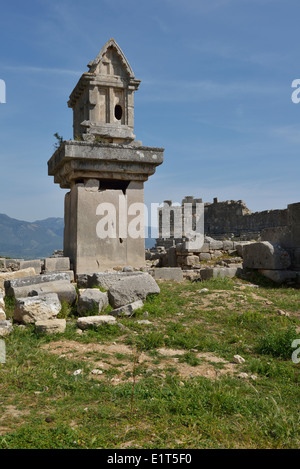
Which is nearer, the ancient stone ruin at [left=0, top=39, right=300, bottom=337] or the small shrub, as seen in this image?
the small shrub

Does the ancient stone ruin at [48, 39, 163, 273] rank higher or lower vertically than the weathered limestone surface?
higher

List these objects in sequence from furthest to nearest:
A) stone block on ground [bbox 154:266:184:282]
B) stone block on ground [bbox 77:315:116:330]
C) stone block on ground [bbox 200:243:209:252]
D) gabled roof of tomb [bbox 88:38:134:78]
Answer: stone block on ground [bbox 200:243:209:252]
stone block on ground [bbox 154:266:184:282]
gabled roof of tomb [bbox 88:38:134:78]
stone block on ground [bbox 77:315:116:330]

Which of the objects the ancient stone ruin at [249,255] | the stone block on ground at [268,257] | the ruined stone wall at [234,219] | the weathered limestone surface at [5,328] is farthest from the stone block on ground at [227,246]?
the ruined stone wall at [234,219]

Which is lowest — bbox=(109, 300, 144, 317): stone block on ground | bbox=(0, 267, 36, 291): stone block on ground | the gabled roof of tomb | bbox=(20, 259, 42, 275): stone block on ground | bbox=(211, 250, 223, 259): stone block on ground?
bbox=(109, 300, 144, 317): stone block on ground

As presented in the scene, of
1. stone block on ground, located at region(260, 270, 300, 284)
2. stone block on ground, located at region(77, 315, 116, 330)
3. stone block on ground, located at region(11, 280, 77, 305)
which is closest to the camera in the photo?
stone block on ground, located at region(77, 315, 116, 330)

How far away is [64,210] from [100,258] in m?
2.22

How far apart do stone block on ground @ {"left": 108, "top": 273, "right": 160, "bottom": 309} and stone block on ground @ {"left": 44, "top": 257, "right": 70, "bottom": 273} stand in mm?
2331

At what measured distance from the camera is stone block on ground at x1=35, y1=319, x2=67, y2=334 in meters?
5.62

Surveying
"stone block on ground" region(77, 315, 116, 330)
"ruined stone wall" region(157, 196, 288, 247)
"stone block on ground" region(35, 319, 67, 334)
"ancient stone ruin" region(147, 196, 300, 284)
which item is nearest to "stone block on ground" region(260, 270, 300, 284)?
"ancient stone ruin" region(147, 196, 300, 284)

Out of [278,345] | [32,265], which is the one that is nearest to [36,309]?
[278,345]

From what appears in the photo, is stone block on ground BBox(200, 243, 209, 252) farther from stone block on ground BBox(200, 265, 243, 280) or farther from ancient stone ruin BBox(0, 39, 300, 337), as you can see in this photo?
stone block on ground BBox(200, 265, 243, 280)

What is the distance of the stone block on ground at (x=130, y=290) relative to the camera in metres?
6.89

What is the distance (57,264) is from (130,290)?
260cm
